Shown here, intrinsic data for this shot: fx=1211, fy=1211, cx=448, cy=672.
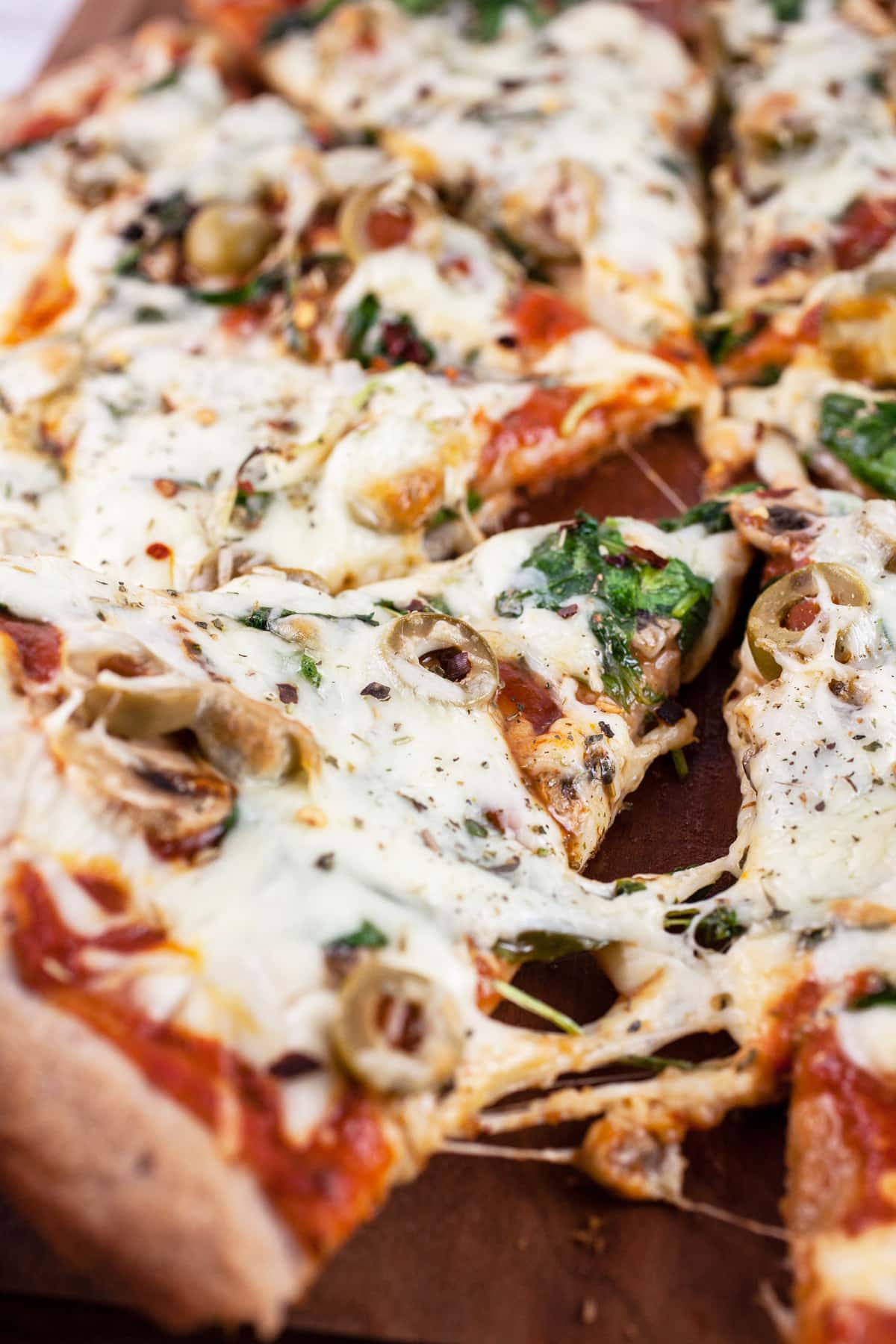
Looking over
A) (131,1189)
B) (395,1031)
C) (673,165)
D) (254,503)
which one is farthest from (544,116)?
(131,1189)

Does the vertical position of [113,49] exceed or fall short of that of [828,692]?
it exceeds it

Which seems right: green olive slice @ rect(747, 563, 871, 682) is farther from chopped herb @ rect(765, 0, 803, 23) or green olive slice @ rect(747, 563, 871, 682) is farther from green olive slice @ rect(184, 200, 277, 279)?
chopped herb @ rect(765, 0, 803, 23)

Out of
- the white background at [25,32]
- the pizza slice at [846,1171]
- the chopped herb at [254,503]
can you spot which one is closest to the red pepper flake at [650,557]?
the chopped herb at [254,503]

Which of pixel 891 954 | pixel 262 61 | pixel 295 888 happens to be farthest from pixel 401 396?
pixel 262 61

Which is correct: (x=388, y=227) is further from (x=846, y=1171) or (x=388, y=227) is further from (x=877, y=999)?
(x=846, y=1171)

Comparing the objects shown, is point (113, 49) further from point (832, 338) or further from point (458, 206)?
point (832, 338)
